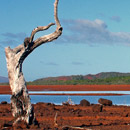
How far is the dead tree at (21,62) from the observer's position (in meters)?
12.8

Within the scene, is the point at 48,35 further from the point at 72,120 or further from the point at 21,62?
the point at 72,120

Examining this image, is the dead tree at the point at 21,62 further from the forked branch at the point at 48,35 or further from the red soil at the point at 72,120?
the red soil at the point at 72,120

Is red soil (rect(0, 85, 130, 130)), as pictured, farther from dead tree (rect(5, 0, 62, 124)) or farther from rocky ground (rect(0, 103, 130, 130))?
dead tree (rect(5, 0, 62, 124))

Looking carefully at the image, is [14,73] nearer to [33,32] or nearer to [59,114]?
[33,32]

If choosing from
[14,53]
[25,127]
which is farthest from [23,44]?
[25,127]

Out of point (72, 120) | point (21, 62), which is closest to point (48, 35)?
point (21, 62)

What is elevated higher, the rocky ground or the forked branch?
the forked branch

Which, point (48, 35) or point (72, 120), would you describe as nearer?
point (48, 35)

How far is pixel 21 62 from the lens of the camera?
13008 mm

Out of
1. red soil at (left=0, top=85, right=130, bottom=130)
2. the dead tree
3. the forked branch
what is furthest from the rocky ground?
the forked branch

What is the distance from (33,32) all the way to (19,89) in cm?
172

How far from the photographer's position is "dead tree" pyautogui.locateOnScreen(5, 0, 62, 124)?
1283 cm

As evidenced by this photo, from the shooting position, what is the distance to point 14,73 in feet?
42.4

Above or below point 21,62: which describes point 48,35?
above
